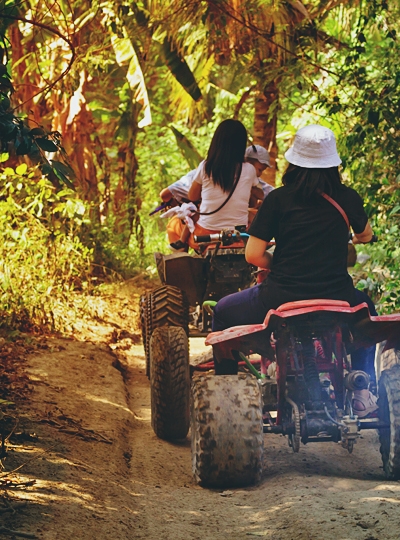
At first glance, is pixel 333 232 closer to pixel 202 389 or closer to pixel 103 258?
pixel 202 389

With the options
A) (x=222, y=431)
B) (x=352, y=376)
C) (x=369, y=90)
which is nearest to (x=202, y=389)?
(x=222, y=431)

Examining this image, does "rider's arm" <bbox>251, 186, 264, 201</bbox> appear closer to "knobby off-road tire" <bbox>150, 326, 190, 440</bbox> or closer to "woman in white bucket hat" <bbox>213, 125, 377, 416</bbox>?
"knobby off-road tire" <bbox>150, 326, 190, 440</bbox>

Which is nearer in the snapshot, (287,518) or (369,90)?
(287,518)

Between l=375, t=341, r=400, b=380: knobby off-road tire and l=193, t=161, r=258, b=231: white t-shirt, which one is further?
l=193, t=161, r=258, b=231: white t-shirt

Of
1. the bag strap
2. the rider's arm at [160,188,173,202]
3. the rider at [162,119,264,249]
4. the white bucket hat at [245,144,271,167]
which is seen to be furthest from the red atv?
the rider's arm at [160,188,173,202]

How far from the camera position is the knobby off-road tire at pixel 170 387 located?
20.9 feet

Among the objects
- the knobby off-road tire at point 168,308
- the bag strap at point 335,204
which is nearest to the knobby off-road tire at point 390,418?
the bag strap at point 335,204

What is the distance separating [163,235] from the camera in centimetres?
1850

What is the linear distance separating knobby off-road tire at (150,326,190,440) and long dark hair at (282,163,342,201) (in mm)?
1794

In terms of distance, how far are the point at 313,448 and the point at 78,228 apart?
6.27m

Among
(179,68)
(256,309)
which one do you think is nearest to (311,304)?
(256,309)

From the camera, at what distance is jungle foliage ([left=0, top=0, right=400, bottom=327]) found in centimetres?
920

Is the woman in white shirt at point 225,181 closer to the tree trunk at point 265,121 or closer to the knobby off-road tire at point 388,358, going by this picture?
the knobby off-road tire at point 388,358

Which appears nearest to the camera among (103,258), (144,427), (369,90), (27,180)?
(144,427)
